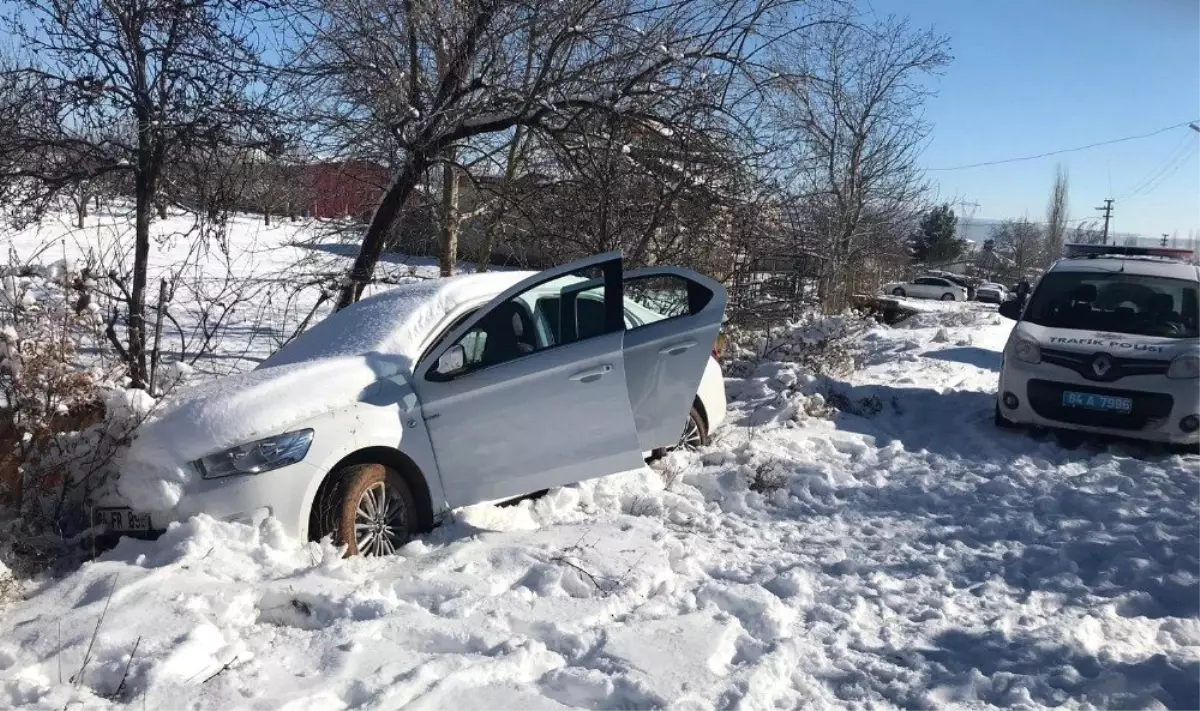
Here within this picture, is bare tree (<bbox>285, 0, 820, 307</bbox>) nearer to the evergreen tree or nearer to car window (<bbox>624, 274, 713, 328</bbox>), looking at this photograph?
car window (<bbox>624, 274, 713, 328</bbox>)

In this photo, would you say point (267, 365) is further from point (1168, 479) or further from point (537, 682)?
point (1168, 479)

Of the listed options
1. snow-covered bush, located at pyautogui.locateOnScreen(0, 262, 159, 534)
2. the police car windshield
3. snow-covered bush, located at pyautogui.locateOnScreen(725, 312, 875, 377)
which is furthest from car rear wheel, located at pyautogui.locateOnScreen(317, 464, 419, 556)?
the police car windshield

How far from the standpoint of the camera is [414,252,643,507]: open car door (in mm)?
4957

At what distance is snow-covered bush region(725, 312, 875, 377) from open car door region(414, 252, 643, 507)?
5497 millimetres

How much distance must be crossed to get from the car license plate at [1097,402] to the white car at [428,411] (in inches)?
168

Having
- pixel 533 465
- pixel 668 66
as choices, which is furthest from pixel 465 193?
pixel 533 465

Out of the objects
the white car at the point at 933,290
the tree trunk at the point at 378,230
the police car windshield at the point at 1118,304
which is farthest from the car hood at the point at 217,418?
the white car at the point at 933,290

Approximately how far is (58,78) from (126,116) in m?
0.53

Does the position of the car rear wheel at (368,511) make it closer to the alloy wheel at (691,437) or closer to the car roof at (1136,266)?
the alloy wheel at (691,437)

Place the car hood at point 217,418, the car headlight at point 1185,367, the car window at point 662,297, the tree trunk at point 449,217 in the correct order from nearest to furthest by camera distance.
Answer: the car hood at point 217,418 < the car window at point 662,297 < the car headlight at point 1185,367 < the tree trunk at point 449,217

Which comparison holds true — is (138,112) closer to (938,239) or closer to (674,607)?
(674,607)

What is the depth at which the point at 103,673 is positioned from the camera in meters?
3.16

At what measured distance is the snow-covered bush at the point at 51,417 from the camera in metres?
4.52

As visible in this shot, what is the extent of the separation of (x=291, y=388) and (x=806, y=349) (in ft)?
24.0
